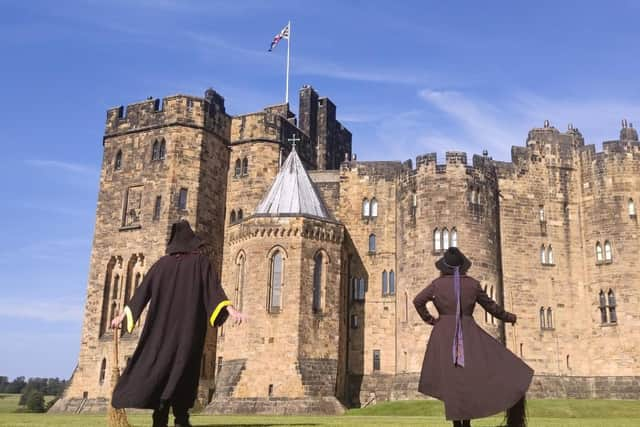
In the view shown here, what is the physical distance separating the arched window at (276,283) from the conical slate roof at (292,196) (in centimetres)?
243

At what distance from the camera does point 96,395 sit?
40312 millimetres

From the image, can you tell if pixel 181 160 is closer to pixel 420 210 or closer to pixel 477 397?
pixel 420 210

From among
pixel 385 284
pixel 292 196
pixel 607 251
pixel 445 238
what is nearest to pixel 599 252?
pixel 607 251

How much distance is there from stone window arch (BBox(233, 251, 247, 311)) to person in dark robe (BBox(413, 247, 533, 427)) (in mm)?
27737

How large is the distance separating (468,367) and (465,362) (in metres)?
0.08

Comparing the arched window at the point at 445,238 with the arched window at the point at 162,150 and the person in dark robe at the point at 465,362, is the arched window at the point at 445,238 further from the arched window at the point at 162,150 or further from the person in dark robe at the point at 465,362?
the person in dark robe at the point at 465,362

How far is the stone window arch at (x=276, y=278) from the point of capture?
120 feet

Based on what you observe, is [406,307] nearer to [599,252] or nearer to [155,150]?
[599,252]

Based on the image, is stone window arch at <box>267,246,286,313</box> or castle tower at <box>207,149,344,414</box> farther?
stone window arch at <box>267,246,286,313</box>

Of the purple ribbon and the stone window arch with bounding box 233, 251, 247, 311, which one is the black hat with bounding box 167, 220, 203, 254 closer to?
the purple ribbon

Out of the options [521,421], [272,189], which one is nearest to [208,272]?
[521,421]

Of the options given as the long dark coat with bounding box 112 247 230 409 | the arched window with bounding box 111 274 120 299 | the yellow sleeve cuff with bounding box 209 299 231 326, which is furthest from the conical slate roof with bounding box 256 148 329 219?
the yellow sleeve cuff with bounding box 209 299 231 326

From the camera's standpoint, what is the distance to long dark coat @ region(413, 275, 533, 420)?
9320mm

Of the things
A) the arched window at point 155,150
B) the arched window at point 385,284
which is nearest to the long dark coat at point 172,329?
the arched window at point 385,284
